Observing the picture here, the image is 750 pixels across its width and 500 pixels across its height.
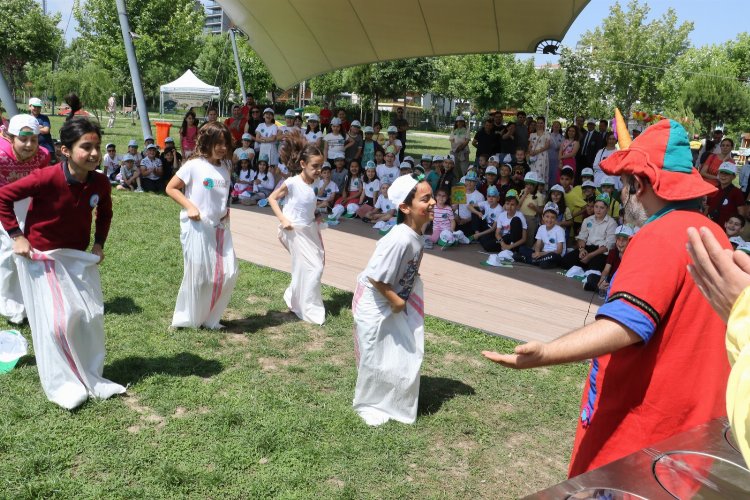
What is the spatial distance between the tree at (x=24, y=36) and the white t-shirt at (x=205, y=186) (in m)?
45.3

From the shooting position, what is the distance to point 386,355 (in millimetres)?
4352

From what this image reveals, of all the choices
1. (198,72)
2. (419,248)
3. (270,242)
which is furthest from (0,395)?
(198,72)

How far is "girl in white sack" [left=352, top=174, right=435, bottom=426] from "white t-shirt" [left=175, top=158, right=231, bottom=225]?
2000 millimetres

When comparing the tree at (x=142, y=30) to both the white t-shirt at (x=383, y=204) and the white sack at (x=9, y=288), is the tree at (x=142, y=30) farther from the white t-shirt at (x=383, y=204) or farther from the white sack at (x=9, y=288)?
the white sack at (x=9, y=288)

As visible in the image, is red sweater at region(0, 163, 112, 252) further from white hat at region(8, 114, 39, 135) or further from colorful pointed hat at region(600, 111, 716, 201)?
colorful pointed hat at region(600, 111, 716, 201)

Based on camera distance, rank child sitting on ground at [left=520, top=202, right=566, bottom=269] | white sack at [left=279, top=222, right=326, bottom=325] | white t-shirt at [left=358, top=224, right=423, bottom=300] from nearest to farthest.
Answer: white t-shirt at [left=358, top=224, right=423, bottom=300]
white sack at [left=279, top=222, right=326, bottom=325]
child sitting on ground at [left=520, top=202, right=566, bottom=269]

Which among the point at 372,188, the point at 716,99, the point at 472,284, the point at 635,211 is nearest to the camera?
the point at 635,211

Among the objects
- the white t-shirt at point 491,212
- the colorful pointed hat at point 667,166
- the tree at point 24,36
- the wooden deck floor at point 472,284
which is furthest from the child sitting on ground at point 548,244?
the tree at point 24,36

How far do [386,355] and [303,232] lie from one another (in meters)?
2.47

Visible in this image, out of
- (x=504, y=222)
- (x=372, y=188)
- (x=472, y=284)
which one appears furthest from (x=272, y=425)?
(x=372, y=188)

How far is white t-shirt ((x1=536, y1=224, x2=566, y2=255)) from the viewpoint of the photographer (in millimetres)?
9820

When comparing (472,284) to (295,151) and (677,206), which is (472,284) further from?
(677,206)

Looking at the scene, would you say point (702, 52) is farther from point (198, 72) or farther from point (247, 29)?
point (198, 72)

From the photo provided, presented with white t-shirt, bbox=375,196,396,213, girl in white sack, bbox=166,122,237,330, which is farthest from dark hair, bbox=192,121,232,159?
white t-shirt, bbox=375,196,396,213
